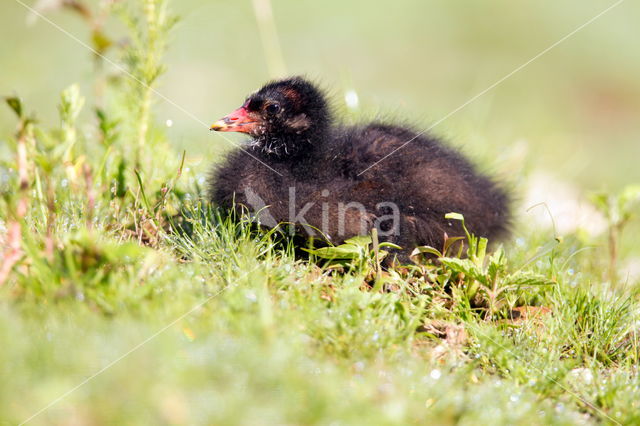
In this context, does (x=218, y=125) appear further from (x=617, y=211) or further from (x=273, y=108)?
(x=617, y=211)

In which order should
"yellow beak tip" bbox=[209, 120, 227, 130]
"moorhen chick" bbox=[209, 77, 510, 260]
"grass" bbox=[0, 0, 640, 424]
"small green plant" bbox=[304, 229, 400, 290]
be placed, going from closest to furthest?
"grass" bbox=[0, 0, 640, 424] < "small green plant" bbox=[304, 229, 400, 290] < "moorhen chick" bbox=[209, 77, 510, 260] < "yellow beak tip" bbox=[209, 120, 227, 130]

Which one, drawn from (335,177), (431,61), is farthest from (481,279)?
(431,61)

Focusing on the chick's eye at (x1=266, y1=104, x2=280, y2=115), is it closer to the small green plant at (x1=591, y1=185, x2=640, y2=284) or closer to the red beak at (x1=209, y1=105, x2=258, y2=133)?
the red beak at (x1=209, y1=105, x2=258, y2=133)

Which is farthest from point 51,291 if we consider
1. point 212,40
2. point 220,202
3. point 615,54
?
point 615,54

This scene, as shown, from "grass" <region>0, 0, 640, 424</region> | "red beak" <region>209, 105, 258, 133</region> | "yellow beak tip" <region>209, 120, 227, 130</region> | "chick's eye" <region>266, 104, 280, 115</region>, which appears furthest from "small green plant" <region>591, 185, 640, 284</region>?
"yellow beak tip" <region>209, 120, 227, 130</region>

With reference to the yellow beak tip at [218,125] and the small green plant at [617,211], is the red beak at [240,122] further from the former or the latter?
the small green plant at [617,211]

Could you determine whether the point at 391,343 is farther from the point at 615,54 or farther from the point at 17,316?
the point at 615,54
